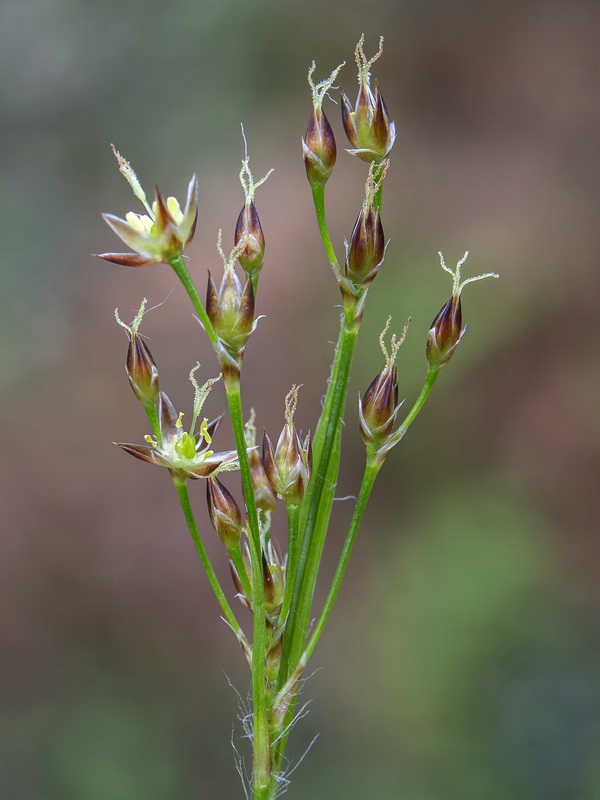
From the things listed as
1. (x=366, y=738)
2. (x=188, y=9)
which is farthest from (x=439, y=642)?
(x=188, y=9)

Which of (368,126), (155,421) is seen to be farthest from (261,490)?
(368,126)

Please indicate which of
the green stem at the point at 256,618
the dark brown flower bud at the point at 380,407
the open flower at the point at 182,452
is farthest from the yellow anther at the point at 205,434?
the dark brown flower bud at the point at 380,407

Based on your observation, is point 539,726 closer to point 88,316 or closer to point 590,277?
point 590,277

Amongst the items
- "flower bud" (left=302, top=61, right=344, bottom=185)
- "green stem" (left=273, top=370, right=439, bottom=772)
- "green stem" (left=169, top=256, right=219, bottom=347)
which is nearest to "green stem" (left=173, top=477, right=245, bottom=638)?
"green stem" (left=273, top=370, right=439, bottom=772)

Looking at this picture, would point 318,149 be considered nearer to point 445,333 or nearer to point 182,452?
point 445,333

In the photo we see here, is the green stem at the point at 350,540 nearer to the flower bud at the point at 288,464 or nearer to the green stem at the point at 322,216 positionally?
the flower bud at the point at 288,464

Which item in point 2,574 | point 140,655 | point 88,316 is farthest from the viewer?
point 88,316
